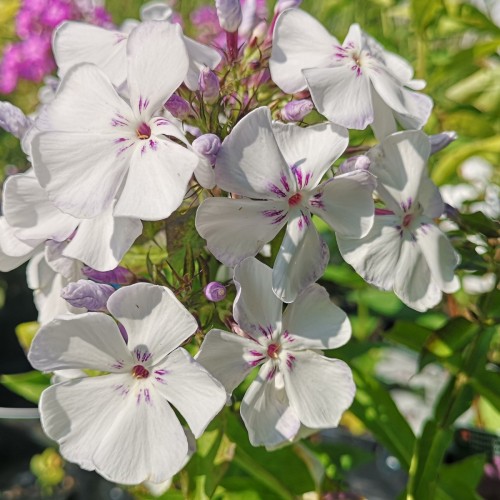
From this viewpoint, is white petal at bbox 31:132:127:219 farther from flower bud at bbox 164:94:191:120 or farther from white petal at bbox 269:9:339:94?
white petal at bbox 269:9:339:94

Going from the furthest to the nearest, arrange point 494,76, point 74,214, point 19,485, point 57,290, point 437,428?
point 19,485, point 494,76, point 437,428, point 57,290, point 74,214

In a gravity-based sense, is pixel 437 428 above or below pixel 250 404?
below

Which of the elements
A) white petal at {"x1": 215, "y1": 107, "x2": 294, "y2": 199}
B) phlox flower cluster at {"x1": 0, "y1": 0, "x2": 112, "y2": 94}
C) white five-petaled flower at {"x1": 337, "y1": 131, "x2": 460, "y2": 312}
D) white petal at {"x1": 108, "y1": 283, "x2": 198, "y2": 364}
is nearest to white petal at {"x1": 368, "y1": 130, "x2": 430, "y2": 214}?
white five-petaled flower at {"x1": 337, "y1": 131, "x2": 460, "y2": 312}

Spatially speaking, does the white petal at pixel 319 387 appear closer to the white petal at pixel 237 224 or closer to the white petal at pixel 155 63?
the white petal at pixel 237 224

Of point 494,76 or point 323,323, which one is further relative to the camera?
point 494,76

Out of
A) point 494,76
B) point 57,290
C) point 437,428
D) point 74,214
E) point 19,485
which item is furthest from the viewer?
point 19,485

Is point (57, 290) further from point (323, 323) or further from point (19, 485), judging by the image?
point (19, 485)

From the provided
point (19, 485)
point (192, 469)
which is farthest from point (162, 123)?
point (19, 485)
